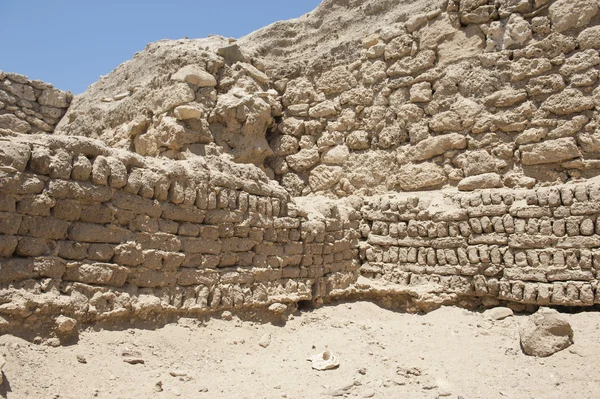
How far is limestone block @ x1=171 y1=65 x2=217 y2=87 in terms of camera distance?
6063 mm

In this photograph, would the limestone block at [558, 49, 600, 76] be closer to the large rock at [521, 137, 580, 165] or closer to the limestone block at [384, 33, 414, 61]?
the large rock at [521, 137, 580, 165]

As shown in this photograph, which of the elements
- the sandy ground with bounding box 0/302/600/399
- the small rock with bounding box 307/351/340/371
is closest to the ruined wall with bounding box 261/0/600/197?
the sandy ground with bounding box 0/302/600/399

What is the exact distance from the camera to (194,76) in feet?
19.9

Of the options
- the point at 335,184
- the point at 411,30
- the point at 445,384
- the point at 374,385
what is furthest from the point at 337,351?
the point at 411,30

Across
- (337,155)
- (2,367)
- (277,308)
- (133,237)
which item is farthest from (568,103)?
(2,367)

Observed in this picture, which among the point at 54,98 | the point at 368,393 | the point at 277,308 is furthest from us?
the point at 54,98

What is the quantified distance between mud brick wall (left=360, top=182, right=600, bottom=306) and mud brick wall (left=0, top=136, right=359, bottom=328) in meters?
1.26

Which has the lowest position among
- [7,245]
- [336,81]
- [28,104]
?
[7,245]

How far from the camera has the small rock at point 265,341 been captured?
4.03m

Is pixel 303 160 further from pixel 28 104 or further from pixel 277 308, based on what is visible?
pixel 28 104

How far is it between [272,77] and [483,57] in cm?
305

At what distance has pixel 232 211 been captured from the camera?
422 cm

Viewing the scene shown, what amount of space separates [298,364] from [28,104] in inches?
248

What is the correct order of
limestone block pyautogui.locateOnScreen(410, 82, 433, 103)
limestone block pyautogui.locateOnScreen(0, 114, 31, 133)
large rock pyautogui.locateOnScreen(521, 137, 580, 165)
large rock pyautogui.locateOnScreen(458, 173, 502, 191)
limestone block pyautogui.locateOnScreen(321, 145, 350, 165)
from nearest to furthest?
large rock pyautogui.locateOnScreen(521, 137, 580, 165) < large rock pyautogui.locateOnScreen(458, 173, 502, 191) < limestone block pyautogui.locateOnScreen(410, 82, 433, 103) < limestone block pyautogui.locateOnScreen(321, 145, 350, 165) < limestone block pyautogui.locateOnScreen(0, 114, 31, 133)
